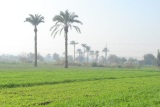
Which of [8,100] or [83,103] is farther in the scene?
[8,100]

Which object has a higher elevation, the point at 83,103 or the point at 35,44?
the point at 35,44

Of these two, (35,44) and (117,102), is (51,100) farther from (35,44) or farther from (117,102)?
(35,44)

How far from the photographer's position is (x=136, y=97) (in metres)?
17.1

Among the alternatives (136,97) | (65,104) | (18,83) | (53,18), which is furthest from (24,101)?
(53,18)

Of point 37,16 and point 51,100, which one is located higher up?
point 37,16

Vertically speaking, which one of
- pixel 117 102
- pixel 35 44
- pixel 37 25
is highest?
pixel 37 25

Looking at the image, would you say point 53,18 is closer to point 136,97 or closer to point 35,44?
point 35,44

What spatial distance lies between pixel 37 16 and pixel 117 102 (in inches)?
2542

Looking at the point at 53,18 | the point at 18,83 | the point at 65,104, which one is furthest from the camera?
the point at 53,18

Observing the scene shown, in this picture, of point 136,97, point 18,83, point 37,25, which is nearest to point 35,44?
point 37,25

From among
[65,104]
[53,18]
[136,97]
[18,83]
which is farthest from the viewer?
[53,18]

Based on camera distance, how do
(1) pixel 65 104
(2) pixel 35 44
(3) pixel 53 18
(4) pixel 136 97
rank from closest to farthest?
(1) pixel 65 104
(4) pixel 136 97
(3) pixel 53 18
(2) pixel 35 44

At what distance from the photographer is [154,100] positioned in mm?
15742

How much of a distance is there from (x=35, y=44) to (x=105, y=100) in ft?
200
